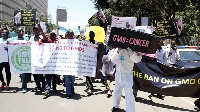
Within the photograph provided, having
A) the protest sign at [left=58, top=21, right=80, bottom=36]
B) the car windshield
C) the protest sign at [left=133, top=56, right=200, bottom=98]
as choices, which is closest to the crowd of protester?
the protest sign at [left=133, top=56, right=200, bottom=98]

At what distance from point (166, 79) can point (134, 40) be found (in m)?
2.19

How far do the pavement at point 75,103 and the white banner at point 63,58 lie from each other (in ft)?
2.37

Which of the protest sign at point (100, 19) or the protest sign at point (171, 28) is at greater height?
the protest sign at point (100, 19)

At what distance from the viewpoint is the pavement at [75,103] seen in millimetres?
5866

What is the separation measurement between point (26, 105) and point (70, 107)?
1.09 metres

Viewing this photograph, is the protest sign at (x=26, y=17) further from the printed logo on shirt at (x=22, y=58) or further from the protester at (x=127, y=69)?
the protester at (x=127, y=69)

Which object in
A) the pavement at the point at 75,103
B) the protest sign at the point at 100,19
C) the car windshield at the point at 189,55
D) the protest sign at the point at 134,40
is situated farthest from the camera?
the car windshield at the point at 189,55

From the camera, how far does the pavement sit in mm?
5866

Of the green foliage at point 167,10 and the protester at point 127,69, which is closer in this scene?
the protester at point 127,69

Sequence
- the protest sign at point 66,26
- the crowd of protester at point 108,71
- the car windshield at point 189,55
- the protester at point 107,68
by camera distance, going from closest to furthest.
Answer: the crowd of protester at point 108,71 → the protester at point 107,68 → the car windshield at point 189,55 → the protest sign at point 66,26

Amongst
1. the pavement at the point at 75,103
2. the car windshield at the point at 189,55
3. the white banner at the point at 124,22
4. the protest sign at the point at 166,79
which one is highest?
the white banner at the point at 124,22

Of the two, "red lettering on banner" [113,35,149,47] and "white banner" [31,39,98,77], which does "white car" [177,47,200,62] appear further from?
"red lettering on banner" [113,35,149,47]

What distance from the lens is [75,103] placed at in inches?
251

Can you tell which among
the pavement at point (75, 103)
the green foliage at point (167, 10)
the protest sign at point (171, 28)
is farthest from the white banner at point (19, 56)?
the green foliage at point (167, 10)
